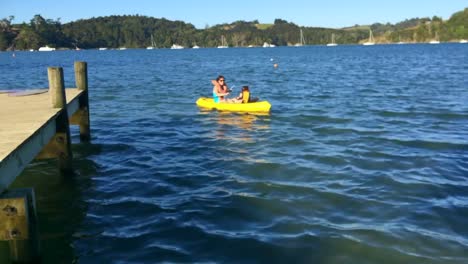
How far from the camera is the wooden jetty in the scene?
5016 millimetres

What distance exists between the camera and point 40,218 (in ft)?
24.3

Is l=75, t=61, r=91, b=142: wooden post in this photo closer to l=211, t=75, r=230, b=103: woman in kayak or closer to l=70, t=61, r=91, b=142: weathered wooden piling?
l=70, t=61, r=91, b=142: weathered wooden piling

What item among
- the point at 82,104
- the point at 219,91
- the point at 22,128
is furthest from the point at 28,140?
the point at 219,91

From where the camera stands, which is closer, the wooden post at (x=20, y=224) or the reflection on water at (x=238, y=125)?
the wooden post at (x=20, y=224)

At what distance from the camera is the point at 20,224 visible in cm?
504

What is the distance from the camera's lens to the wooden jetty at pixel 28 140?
502cm

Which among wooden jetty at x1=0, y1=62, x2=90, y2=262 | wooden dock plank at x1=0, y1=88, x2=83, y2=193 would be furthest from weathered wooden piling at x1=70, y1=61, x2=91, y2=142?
wooden dock plank at x1=0, y1=88, x2=83, y2=193

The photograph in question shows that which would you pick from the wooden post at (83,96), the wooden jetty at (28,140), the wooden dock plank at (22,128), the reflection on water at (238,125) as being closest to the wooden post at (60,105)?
the wooden jetty at (28,140)

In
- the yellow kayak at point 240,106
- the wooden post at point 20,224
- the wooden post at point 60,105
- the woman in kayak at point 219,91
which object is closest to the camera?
the wooden post at point 20,224

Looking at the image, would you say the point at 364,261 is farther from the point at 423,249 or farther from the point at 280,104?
the point at 280,104

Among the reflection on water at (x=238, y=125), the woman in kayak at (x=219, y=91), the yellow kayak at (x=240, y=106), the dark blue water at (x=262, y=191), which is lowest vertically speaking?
the dark blue water at (x=262, y=191)

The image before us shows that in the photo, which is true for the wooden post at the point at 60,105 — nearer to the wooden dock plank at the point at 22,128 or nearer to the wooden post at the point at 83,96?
the wooden dock plank at the point at 22,128

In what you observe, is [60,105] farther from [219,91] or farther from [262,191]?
[219,91]

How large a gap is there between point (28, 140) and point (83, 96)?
6.60 metres
